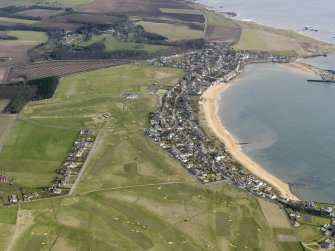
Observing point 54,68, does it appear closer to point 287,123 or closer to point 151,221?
point 287,123

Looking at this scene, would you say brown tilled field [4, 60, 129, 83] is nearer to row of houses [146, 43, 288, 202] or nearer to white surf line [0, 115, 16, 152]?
row of houses [146, 43, 288, 202]

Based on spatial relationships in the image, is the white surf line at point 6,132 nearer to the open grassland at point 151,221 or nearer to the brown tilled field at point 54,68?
the open grassland at point 151,221

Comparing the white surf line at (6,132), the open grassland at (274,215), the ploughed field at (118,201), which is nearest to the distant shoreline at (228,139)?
the open grassland at (274,215)

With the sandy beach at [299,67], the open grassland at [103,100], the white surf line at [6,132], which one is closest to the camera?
the white surf line at [6,132]

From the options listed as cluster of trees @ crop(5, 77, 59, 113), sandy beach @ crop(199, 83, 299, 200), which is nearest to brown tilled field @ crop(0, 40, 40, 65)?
cluster of trees @ crop(5, 77, 59, 113)

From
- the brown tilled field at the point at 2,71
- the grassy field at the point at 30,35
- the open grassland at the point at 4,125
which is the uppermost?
the grassy field at the point at 30,35

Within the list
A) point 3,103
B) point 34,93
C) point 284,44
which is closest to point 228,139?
point 34,93
